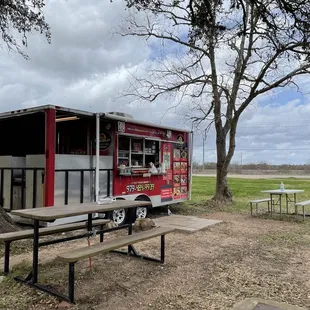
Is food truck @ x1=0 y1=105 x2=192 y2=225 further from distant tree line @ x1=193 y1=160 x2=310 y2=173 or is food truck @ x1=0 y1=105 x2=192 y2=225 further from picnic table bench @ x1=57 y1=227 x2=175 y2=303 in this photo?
distant tree line @ x1=193 y1=160 x2=310 y2=173

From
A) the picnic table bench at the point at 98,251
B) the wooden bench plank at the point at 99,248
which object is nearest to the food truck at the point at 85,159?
the picnic table bench at the point at 98,251

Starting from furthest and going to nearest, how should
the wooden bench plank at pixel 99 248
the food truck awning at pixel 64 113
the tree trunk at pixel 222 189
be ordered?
the tree trunk at pixel 222 189 < the food truck awning at pixel 64 113 < the wooden bench plank at pixel 99 248

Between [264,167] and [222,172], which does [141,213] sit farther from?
[264,167]

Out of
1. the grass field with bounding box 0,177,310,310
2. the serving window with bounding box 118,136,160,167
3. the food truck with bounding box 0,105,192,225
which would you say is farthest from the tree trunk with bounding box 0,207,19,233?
the serving window with bounding box 118,136,160,167

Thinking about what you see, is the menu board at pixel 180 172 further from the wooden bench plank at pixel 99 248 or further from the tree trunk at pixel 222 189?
the wooden bench plank at pixel 99 248

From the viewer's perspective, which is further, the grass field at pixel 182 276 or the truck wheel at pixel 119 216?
the truck wheel at pixel 119 216

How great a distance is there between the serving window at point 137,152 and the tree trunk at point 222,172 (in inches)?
165

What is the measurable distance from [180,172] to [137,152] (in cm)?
197

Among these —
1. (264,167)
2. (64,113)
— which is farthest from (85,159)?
(264,167)

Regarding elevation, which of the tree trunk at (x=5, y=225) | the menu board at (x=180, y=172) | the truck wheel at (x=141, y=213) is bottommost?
the truck wheel at (x=141, y=213)

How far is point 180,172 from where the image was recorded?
964 cm

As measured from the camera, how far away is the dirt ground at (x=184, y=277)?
3344 mm

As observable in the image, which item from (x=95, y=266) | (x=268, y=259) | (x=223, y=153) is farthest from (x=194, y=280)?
(x=223, y=153)

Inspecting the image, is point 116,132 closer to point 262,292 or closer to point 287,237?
point 287,237
